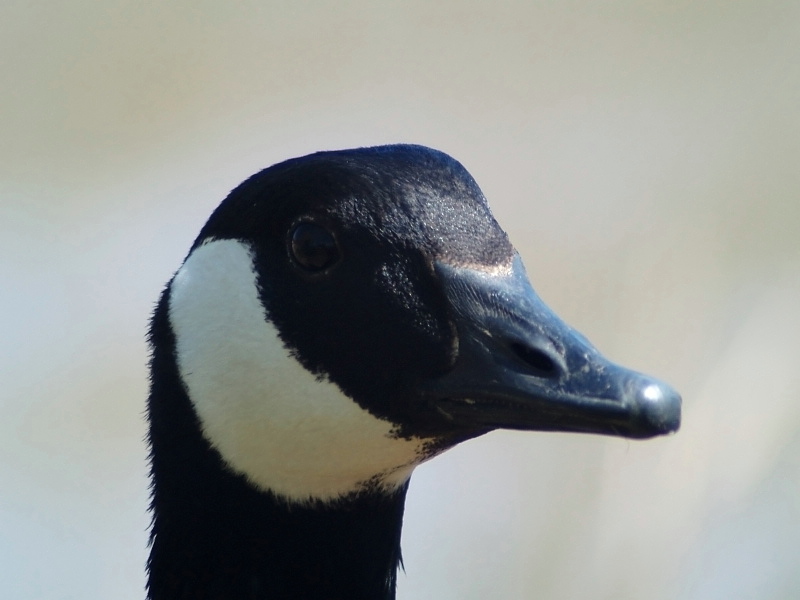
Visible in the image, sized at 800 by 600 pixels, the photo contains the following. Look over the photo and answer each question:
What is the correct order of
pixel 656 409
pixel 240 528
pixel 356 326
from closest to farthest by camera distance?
1. pixel 656 409
2. pixel 356 326
3. pixel 240 528

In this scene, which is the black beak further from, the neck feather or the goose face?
the neck feather

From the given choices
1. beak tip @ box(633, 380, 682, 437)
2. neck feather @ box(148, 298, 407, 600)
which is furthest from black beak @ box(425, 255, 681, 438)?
neck feather @ box(148, 298, 407, 600)

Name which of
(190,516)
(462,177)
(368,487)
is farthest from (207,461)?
(462,177)

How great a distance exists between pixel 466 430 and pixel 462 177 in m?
0.33

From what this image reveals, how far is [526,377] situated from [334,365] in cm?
25

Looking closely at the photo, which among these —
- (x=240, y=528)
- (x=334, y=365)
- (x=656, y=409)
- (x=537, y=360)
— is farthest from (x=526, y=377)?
(x=240, y=528)

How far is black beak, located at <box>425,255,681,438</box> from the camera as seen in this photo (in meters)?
0.83

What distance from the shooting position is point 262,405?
41.6 inches

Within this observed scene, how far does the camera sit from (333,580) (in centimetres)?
117

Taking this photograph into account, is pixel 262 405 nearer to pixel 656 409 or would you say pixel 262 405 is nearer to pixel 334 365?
pixel 334 365

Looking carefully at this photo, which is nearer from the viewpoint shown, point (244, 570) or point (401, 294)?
point (401, 294)

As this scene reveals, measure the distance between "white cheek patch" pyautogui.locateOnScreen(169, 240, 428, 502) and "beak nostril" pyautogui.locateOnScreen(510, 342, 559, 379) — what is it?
0.18 metres

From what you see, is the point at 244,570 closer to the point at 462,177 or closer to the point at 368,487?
the point at 368,487

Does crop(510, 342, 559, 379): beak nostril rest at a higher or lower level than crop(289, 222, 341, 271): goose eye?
lower
